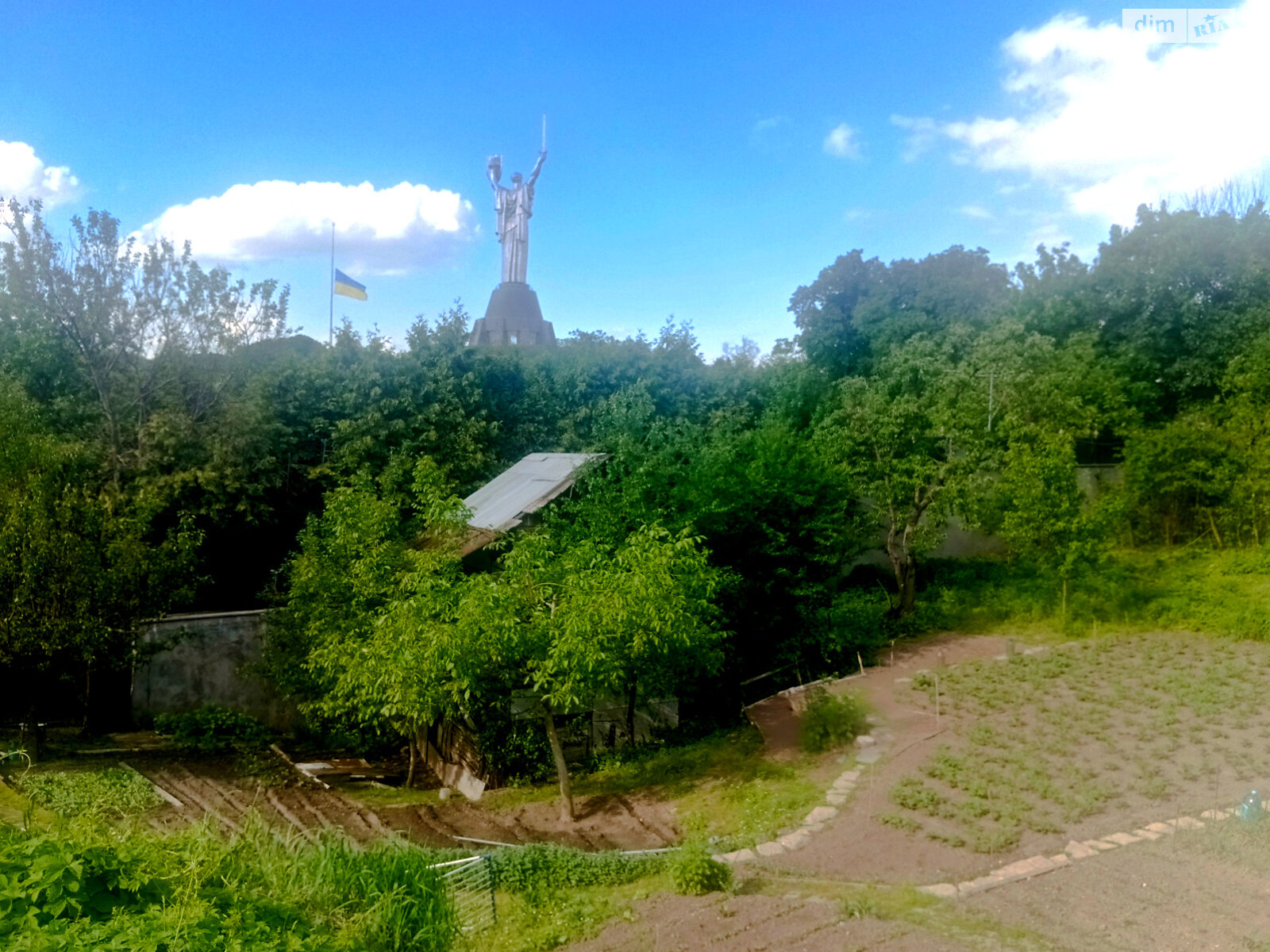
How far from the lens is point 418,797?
391 inches

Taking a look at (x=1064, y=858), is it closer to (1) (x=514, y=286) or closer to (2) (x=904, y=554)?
(2) (x=904, y=554)

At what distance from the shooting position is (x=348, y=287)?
56.9 ft

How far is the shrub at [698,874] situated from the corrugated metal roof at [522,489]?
16.2 ft

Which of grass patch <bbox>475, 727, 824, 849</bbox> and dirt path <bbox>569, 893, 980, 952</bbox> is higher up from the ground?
dirt path <bbox>569, 893, 980, 952</bbox>

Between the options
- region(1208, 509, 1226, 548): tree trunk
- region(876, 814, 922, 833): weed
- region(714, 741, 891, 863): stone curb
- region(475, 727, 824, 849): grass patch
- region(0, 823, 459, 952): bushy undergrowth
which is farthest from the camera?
region(1208, 509, 1226, 548): tree trunk

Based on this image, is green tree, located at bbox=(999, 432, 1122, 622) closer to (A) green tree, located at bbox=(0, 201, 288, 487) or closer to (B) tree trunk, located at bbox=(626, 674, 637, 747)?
(B) tree trunk, located at bbox=(626, 674, 637, 747)

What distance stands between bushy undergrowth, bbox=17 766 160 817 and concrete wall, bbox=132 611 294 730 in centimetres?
253

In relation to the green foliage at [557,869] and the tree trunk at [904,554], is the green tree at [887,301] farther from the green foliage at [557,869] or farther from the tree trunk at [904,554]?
the green foliage at [557,869]

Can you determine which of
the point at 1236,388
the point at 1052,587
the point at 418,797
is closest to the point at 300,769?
the point at 418,797

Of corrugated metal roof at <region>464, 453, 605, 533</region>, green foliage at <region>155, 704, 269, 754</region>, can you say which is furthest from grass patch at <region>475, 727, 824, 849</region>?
green foliage at <region>155, 704, 269, 754</region>

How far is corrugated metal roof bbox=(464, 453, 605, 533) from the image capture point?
36.9 feet

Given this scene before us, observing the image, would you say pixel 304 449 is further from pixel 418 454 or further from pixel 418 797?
pixel 418 797

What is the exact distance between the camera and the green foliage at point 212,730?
36.9 ft

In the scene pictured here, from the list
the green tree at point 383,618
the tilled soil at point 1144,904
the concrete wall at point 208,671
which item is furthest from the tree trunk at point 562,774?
the concrete wall at point 208,671
